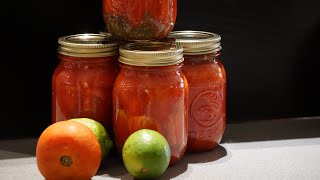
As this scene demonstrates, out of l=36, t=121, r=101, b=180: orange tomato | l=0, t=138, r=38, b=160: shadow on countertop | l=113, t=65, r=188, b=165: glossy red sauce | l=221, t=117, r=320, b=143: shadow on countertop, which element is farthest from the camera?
l=221, t=117, r=320, b=143: shadow on countertop

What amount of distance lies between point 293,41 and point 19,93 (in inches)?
25.7

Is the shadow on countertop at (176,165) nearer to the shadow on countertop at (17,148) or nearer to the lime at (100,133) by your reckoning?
the lime at (100,133)

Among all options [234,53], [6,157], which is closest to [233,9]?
[234,53]

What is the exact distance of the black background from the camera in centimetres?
134

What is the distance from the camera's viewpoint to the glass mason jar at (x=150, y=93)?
1142 mm

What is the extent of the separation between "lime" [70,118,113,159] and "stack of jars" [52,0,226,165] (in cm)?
3

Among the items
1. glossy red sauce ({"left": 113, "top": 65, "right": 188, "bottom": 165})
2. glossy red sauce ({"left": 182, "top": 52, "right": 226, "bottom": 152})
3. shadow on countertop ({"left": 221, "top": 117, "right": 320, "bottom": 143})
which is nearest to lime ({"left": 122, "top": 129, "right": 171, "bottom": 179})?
glossy red sauce ({"left": 113, "top": 65, "right": 188, "bottom": 165})

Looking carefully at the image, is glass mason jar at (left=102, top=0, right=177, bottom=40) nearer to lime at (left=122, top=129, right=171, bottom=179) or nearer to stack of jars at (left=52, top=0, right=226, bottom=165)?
stack of jars at (left=52, top=0, right=226, bottom=165)

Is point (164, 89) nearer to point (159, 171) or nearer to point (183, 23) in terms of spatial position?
point (159, 171)

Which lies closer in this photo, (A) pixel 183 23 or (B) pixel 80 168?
(B) pixel 80 168

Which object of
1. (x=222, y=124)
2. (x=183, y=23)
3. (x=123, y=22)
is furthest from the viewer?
(x=183, y=23)

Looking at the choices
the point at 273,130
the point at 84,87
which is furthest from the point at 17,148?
the point at 273,130

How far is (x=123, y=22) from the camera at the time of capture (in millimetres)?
1194

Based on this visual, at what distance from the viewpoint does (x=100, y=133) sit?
3.79 ft
